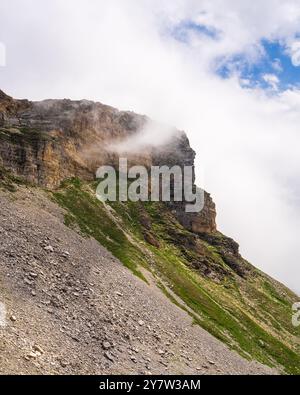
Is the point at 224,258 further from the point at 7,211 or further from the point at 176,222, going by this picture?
the point at 7,211

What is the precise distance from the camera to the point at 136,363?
145 ft

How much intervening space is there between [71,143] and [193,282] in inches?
2216

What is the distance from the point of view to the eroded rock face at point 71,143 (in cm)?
10406

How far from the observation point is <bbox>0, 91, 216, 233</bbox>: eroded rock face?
10406 centimetres

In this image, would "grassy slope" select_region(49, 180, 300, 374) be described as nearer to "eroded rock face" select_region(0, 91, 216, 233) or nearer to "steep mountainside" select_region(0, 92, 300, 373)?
"steep mountainside" select_region(0, 92, 300, 373)

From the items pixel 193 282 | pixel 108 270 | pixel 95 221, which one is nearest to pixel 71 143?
pixel 95 221

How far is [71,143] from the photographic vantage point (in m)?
132

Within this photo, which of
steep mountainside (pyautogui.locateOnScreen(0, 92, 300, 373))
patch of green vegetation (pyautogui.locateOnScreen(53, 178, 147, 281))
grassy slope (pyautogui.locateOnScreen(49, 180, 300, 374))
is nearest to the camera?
steep mountainside (pyautogui.locateOnScreen(0, 92, 300, 373))

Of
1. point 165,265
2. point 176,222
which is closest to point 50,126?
point 176,222

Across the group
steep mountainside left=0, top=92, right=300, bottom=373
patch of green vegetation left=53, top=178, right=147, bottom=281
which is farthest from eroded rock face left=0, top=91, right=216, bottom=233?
patch of green vegetation left=53, top=178, right=147, bottom=281

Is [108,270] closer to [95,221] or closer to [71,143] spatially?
[95,221]

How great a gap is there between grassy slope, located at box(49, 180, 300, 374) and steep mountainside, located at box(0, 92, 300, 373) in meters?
Result: 0.41

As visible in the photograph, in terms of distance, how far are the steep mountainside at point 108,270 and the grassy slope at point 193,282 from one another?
1.36 feet

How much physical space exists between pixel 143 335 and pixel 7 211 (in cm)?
2920
